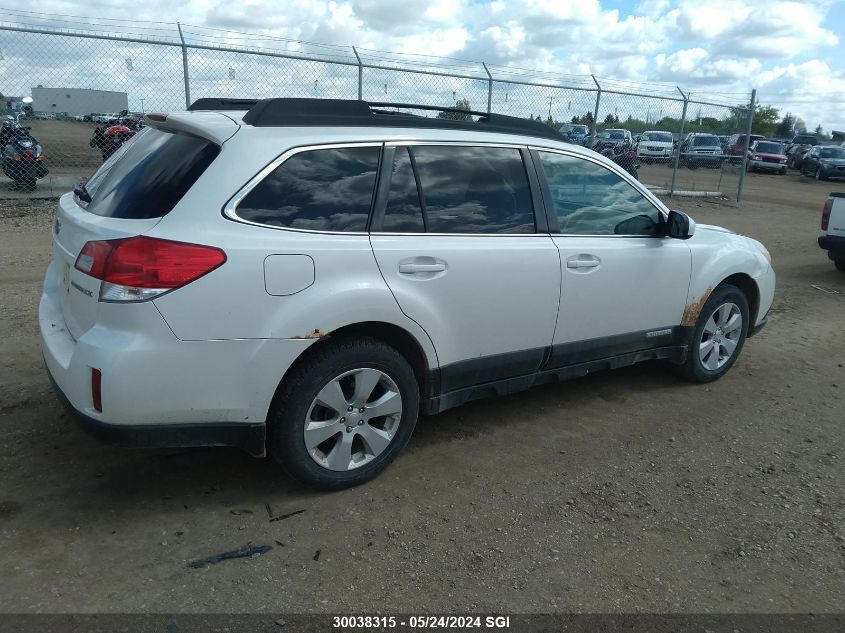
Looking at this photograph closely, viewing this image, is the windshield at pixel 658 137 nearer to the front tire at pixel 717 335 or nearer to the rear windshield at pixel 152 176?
the front tire at pixel 717 335

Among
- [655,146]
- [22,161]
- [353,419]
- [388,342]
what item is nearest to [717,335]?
[388,342]

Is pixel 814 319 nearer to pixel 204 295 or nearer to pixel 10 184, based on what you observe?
pixel 204 295

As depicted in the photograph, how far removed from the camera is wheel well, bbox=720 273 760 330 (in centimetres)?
510

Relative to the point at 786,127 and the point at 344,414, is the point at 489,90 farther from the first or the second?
the point at 786,127

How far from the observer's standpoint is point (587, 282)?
4090mm

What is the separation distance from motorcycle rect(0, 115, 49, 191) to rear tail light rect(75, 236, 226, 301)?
32.0ft

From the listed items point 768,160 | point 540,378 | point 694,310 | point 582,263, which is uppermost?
point 582,263

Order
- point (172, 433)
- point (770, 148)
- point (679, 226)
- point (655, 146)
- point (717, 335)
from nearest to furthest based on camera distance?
point (172, 433), point (679, 226), point (717, 335), point (655, 146), point (770, 148)

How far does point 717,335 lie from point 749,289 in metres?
0.49

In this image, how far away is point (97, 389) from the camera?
9.22 ft

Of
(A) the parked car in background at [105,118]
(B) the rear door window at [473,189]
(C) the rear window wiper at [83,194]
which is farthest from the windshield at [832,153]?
(C) the rear window wiper at [83,194]

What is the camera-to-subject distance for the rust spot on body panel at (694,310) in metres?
4.74

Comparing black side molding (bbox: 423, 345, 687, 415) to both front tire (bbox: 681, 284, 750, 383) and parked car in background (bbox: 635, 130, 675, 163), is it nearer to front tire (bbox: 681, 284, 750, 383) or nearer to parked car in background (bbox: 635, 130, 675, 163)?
front tire (bbox: 681, 284, 750, 383)

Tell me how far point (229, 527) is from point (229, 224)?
1.34 metres
